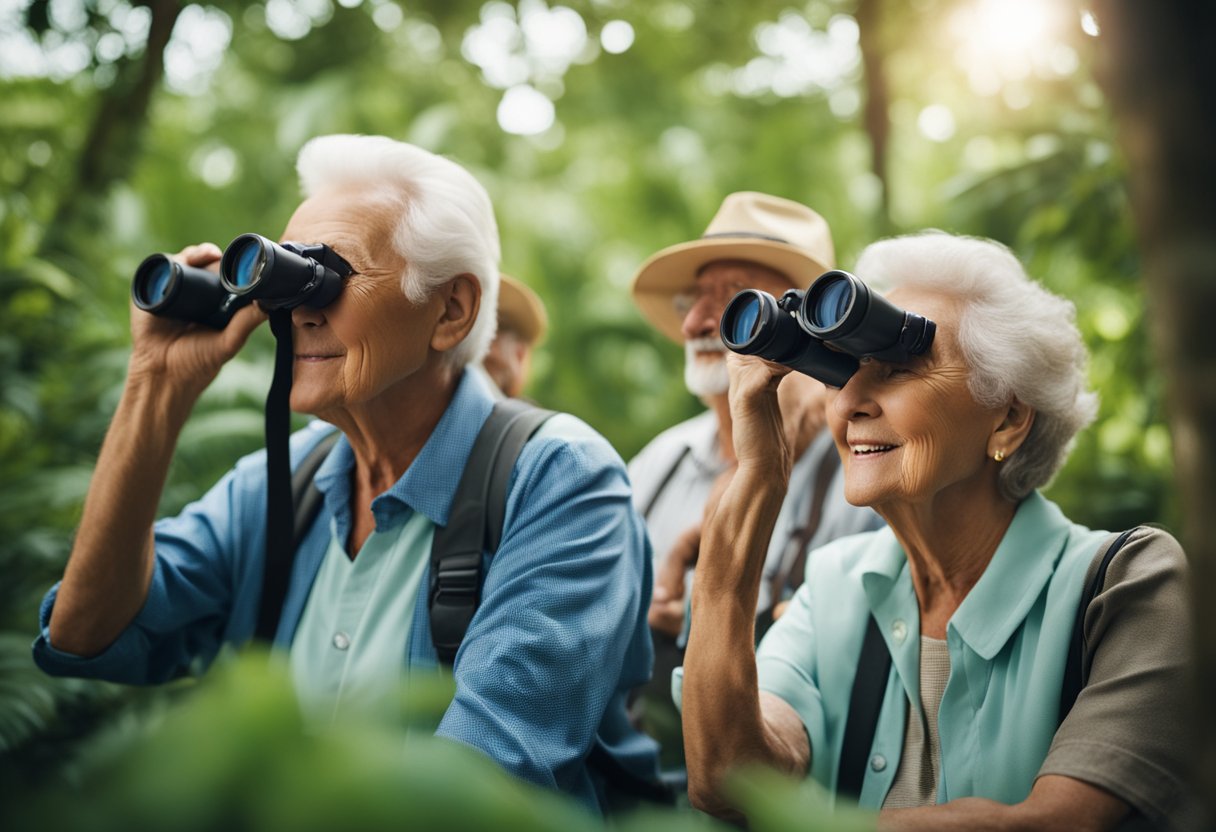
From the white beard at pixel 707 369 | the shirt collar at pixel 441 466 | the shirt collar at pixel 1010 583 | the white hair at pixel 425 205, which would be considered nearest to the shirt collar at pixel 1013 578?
the shirt collar at pixel 1010 583

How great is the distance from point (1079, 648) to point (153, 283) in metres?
2.04

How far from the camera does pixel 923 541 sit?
2055mm

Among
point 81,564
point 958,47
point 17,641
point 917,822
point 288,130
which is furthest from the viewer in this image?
point 288,130

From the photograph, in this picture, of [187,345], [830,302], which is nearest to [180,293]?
[187,345]

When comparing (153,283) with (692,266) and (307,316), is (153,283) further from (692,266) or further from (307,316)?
(692,266)

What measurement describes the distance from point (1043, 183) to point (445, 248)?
3277 millimetres

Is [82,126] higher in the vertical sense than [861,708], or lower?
higher

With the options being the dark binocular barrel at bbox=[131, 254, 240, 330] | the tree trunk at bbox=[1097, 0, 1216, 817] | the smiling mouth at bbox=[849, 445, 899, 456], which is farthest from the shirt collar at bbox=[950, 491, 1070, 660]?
the dark binocular barrel at bbox=[131, 254, 240, 330]

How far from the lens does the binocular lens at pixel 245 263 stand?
7.00 feet

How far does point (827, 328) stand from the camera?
1866 mm

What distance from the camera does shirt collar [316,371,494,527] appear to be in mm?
2238

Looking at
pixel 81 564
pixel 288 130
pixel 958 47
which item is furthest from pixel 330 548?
pixel 288 130

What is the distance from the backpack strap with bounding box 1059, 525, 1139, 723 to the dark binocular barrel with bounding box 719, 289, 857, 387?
21.7 inches

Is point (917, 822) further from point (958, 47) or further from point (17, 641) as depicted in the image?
point (958, 47)
